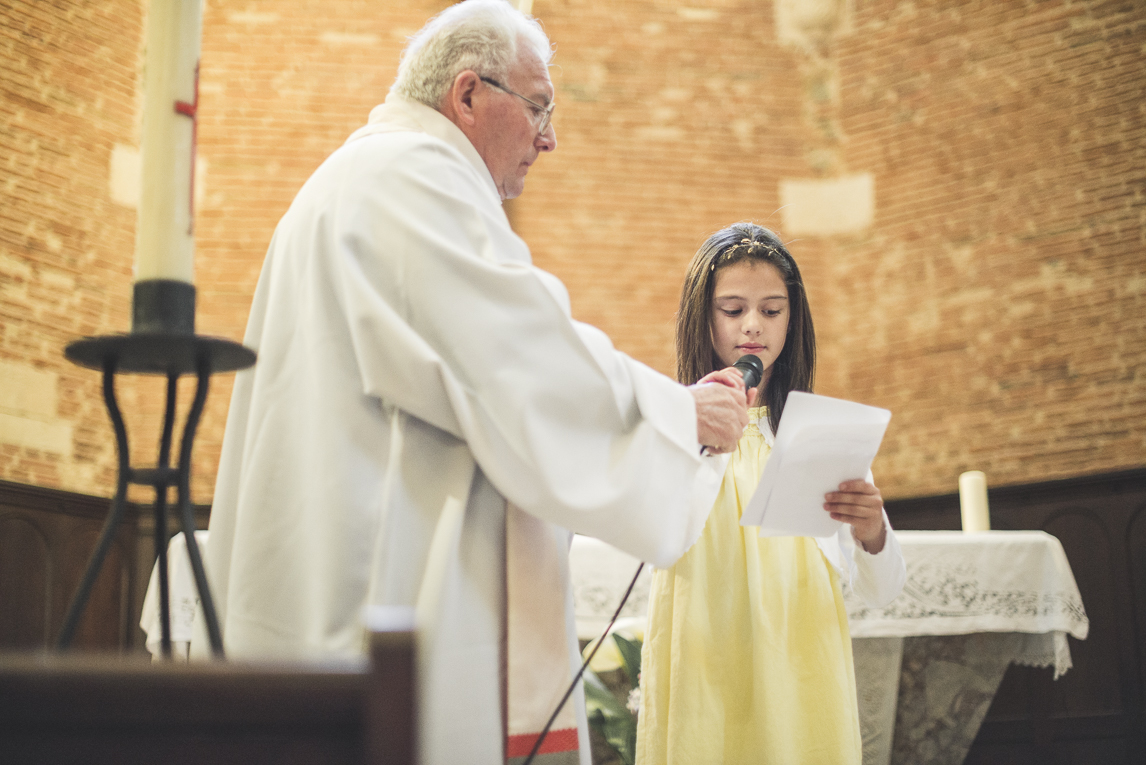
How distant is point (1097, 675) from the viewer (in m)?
5.29

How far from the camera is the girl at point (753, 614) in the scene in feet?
7.07

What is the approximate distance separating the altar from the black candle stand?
8.31 ft

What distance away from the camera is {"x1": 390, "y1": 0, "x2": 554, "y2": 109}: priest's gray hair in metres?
2.12

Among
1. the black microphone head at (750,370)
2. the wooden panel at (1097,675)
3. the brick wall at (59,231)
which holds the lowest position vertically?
the wooden panel at (1097,675)

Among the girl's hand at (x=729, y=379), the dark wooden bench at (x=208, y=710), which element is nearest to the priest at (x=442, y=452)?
the girl's hand at (x=729, y=379)

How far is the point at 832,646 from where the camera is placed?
88.9 inches

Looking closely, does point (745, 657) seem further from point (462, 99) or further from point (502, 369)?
point (462, 99)

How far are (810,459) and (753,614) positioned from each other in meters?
0.39

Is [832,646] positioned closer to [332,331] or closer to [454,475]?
[454,475]

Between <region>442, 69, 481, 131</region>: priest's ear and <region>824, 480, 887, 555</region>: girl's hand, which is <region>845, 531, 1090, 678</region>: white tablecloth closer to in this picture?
<region>824, 480, 887, 555</region>: girl's hand

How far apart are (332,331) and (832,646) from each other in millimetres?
1305

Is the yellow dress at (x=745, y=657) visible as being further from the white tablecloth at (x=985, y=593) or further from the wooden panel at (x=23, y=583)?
the wooden panel at (x=23, y=583)

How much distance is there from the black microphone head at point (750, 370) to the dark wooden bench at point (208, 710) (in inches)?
57.4

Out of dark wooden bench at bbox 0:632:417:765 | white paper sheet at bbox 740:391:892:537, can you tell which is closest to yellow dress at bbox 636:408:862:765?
white paper sheet at bbox 740:391:892:537
